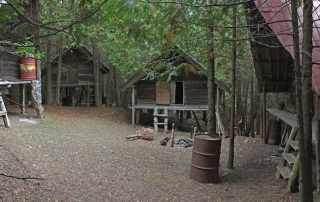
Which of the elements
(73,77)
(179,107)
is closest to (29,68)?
(179,107)

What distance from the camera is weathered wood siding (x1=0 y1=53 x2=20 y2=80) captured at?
41.2 feet

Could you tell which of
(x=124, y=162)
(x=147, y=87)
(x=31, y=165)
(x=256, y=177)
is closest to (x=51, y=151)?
(x=31, y=165)

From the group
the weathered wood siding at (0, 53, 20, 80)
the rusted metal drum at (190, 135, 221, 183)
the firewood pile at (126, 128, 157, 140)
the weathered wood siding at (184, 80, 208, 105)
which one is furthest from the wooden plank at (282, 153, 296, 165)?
the weathered wood siding at (0, 53, 20, 80)

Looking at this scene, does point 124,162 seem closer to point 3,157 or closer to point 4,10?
point 3,157

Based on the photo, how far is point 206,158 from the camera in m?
7.36

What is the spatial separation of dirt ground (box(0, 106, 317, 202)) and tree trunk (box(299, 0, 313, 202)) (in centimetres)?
227

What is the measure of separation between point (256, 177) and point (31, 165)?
6.11 meters

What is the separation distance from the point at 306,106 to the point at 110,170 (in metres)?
5.56

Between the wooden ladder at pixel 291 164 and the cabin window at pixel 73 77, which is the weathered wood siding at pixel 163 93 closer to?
the cabin window at pixel 73 77

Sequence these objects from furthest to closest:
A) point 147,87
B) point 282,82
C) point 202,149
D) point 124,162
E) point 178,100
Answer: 1. point 178,100
2. point 147,87
3. point 282,82
4. point 124,162
5. point 202,149

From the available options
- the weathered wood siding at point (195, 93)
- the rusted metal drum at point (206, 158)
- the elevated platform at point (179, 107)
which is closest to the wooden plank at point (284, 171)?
the rusted metal drum at point (206, 158)

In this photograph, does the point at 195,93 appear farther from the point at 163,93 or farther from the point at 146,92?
the point at 146,92

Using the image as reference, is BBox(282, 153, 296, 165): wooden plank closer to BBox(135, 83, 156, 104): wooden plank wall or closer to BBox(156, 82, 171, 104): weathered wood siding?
BBox(156, 82, 171, 104): weathered wood siding

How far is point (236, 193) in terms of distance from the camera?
654 cm
